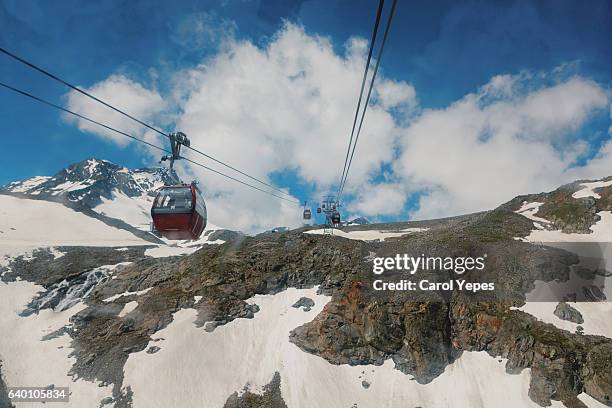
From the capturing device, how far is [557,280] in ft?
168

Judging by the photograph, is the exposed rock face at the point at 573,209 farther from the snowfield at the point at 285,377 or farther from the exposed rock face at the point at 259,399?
the exposed rock face at the point at 259,399

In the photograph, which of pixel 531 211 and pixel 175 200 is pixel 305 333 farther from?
pixel 531 211

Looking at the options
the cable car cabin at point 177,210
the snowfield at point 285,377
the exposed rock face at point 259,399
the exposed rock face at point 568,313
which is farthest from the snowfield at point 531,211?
the cable car cabin at point 177,210

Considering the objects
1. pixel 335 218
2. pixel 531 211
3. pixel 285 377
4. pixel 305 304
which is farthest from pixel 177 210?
pixel 531 211

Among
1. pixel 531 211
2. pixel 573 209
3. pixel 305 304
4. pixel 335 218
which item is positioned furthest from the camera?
pixel 531 211

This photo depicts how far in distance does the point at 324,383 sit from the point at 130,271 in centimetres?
4561

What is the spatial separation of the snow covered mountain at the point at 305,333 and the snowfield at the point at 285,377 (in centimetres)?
15

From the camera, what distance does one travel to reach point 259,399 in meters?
39.8

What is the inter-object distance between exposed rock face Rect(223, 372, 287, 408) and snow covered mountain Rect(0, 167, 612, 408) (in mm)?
133

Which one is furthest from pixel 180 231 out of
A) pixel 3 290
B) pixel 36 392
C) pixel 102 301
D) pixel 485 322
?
pixel 3 290

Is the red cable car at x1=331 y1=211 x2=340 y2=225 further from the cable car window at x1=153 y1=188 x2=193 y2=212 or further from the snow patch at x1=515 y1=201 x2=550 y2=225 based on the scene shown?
the snow patch at x1=515 y1=201 x2=550 y2=225

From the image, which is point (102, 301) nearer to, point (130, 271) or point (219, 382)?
point (130, 271)

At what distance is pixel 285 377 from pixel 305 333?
6557mm

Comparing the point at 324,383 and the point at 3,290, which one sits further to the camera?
the point at 3,290
